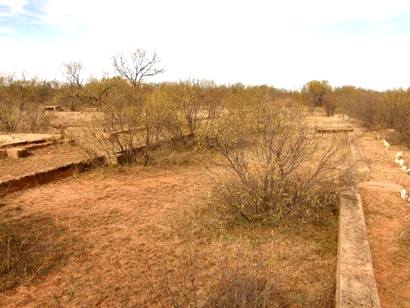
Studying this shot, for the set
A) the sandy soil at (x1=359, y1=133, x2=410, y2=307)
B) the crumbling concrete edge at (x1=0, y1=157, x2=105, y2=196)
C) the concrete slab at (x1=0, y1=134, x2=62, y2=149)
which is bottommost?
the sandy soil at (x1=359, y1=133, x2=410, y2=307)

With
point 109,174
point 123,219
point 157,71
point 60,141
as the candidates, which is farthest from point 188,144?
point 157,71

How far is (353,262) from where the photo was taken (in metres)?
3.56

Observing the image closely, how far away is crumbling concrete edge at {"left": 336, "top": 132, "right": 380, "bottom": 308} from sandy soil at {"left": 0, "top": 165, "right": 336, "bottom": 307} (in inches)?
6.8

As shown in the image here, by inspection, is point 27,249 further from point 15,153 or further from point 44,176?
point 15,153

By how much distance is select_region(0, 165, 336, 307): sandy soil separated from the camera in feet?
10.7

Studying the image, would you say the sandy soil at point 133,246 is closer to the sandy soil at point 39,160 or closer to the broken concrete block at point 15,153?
the sandy soil at point 39,160

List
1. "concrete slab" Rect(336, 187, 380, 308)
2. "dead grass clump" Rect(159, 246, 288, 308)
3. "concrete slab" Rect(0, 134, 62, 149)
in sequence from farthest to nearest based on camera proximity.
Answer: "concrete slab" Rect(0, 134, 62, 149) < "concrete slab" Rect(336, 187, 380, 308) < "dead grass clump" Rect(159, 246, 288, 308)

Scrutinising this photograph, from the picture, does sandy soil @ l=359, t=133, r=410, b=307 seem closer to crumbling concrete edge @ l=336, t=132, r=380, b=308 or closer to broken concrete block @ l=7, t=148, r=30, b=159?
crumbling concrete edge @ l=336, t=132, r=380, b=308

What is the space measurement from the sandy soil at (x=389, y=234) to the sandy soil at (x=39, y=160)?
6.69 metres

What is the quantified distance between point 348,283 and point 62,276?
2765 millimetres

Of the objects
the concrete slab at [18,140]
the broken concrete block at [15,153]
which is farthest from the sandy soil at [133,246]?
the concrete slab at [18,140]

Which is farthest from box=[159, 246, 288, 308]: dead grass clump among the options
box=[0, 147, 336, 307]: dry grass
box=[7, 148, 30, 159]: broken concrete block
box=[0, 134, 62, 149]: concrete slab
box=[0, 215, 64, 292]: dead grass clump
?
box=[0, 134, 62, 149]: concrete slab

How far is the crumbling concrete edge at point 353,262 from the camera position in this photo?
2934mm

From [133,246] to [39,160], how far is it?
5.85 metres
